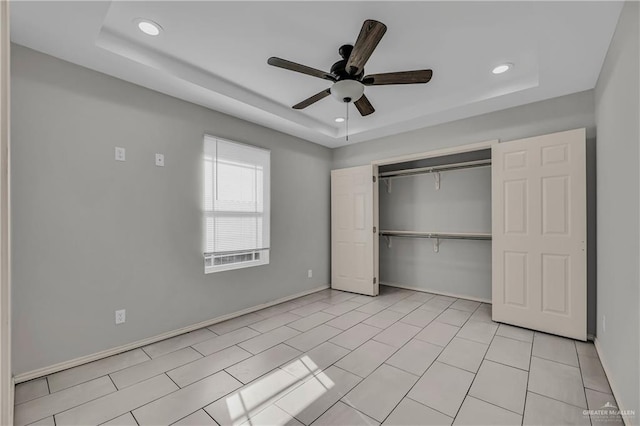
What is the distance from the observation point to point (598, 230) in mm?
2732

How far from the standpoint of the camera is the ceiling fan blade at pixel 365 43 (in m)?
1.83

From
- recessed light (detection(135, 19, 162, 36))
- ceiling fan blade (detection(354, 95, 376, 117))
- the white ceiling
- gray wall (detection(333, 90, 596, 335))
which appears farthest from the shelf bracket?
recessed light (detection(135, 19, 162, 36))


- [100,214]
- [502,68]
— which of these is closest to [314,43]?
[502,68]

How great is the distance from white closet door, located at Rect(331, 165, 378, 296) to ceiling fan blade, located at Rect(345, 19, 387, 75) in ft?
8.19

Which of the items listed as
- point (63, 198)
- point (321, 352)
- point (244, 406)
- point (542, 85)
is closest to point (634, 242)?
point (542, 85)

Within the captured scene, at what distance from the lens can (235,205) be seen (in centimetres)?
370

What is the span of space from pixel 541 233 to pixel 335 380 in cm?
262

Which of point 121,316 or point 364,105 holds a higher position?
point 364,105

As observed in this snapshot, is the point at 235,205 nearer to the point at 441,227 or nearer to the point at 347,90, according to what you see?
the point at 347,90

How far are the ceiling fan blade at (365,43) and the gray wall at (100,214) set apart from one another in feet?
6.52

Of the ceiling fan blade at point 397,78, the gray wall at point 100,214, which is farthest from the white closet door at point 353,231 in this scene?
the ceiling fan blade at point 397,78

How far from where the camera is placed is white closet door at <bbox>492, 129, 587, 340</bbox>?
115 inches

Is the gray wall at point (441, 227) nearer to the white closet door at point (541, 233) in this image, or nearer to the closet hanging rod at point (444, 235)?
the closet hanging rod at point (444, 235)

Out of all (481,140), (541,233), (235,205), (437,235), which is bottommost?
(437,235)
